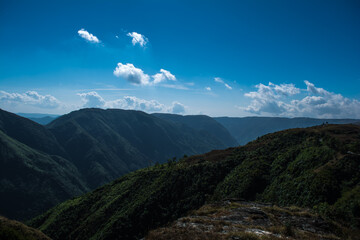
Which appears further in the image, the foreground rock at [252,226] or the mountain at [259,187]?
the mountain at [259,187]

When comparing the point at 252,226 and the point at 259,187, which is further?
the point at 259,187

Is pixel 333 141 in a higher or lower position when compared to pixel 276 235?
higher

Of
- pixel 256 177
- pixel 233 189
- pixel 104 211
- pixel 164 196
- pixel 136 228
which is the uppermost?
pixel 256 177

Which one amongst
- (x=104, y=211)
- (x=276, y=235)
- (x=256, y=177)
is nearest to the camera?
(x=276, y=235)

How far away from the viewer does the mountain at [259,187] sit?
2675 cm

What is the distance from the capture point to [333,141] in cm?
4369

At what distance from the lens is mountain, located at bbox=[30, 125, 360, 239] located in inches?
1053

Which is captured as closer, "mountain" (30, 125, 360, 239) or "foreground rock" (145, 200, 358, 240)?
"foreground rock" (145, 200, 358, 240)

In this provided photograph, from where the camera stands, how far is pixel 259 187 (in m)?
41.2

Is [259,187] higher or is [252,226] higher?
[252,226]

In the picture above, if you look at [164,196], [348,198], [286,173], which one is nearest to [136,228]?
→ [164,196]

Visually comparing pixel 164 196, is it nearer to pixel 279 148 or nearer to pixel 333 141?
pixel 279 148

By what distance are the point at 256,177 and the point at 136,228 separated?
101 ft

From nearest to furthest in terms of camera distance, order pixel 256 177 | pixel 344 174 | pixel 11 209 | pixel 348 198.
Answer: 1. pixel 348 198
2. pixel 344 174
3. pixel 256 177
4. pixel 11 209
